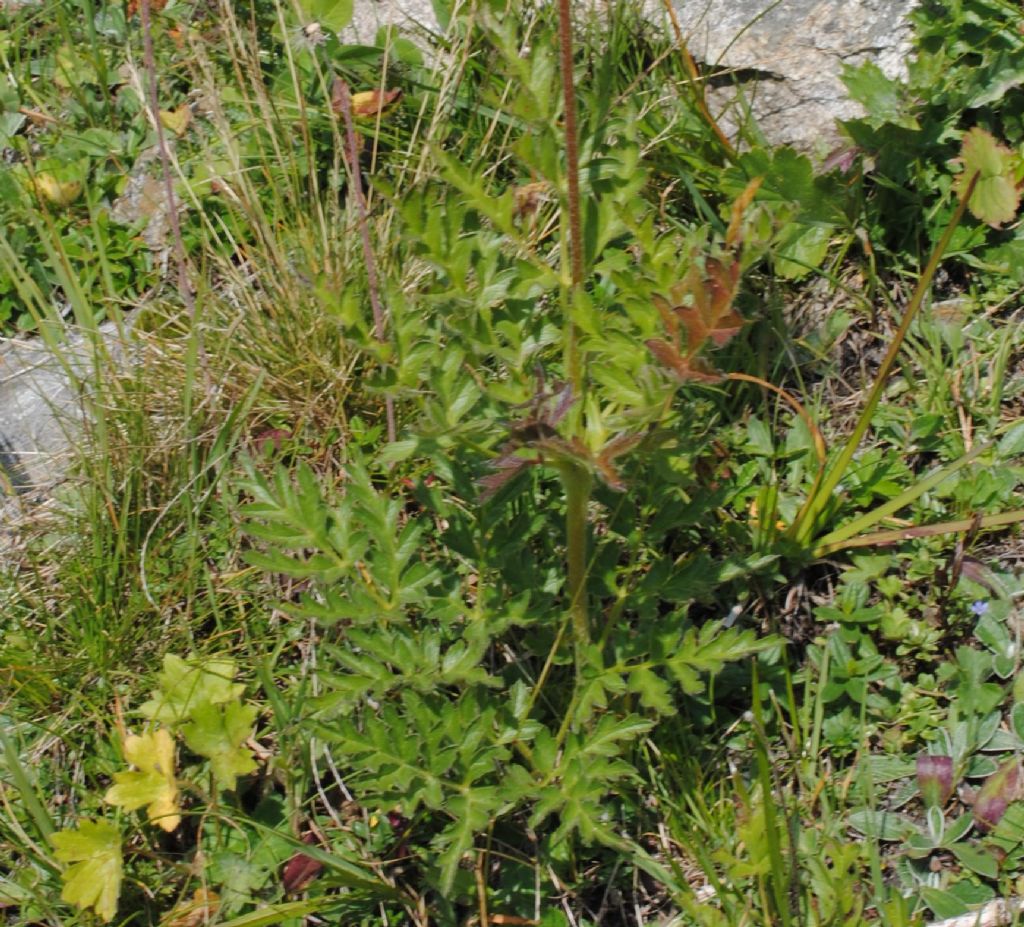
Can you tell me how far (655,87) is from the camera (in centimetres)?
302

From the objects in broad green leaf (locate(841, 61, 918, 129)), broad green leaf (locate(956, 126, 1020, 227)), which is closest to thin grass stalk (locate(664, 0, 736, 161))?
broad green leaf (locate(841, 61, 918, 129))

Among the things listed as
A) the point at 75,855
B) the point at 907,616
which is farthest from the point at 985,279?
the point at 75,855

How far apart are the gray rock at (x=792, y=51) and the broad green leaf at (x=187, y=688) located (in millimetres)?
1742

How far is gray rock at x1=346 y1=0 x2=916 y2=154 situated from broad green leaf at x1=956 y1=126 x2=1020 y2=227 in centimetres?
34

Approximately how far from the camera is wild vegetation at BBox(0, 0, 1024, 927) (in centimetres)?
191

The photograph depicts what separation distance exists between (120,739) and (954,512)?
172 centimetres

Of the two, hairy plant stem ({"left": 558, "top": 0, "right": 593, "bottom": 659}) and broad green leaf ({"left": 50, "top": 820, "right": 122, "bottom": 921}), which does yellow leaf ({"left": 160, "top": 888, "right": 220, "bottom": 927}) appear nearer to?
broad green leaf ({"left": 50, "top": 820, "right": 122, "bottom": 921})

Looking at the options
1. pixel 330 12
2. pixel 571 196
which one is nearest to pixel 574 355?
pixel 571 196

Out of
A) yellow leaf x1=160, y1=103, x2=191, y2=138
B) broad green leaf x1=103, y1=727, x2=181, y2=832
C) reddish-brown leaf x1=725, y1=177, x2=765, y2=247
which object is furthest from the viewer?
yellow leaf x1=160, y1=103, x2=191, y2=138

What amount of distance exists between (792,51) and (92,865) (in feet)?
7.93

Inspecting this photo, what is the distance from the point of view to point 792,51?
121 inches

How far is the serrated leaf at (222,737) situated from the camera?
7.39ft

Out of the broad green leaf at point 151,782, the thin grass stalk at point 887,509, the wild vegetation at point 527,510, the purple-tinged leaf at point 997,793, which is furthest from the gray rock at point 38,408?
the purple-tinged leaf at point 997,793

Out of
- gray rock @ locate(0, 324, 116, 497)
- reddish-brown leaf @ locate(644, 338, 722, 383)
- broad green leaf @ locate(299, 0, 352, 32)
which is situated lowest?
gray rock @ locate(0, 324, 116, 497)
